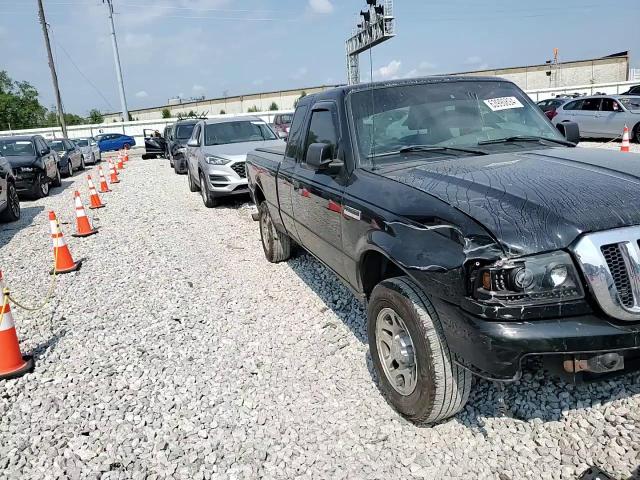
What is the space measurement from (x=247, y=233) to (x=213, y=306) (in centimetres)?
318

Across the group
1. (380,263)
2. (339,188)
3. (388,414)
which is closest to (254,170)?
(339,188)

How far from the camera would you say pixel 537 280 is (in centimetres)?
212

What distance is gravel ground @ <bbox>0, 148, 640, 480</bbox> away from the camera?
2.68 m

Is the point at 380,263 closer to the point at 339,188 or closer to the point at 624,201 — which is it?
the point at 339,188

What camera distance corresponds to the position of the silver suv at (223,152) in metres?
9.73

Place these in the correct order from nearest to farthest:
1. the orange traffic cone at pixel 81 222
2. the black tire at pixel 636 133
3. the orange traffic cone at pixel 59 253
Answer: the orange traffic cone at pixel 59 253 < the orange traffic cone at pixel 81 222 < the black tire at pixel 636 133

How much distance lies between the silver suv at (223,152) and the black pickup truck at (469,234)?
5.26 m

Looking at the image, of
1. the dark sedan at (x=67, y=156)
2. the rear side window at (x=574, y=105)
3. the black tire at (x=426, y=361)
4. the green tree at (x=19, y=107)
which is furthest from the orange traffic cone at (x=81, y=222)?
the green tree at (x=19, y=107)

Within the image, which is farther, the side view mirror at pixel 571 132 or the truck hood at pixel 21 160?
the truck hood at pixel 21 160

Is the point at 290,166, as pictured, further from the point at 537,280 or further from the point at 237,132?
the point at 237,132

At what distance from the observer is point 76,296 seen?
5.53 meters

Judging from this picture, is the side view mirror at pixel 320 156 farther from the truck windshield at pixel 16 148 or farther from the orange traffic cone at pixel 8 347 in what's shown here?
the truck windshield at pixel 16 148

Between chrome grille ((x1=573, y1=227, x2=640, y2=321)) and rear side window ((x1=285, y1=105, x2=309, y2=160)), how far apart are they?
9.82 ft

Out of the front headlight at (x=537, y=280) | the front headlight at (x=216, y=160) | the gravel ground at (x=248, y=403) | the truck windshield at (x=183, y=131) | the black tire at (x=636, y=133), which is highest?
the truck windshield at (x=183, y=131)
